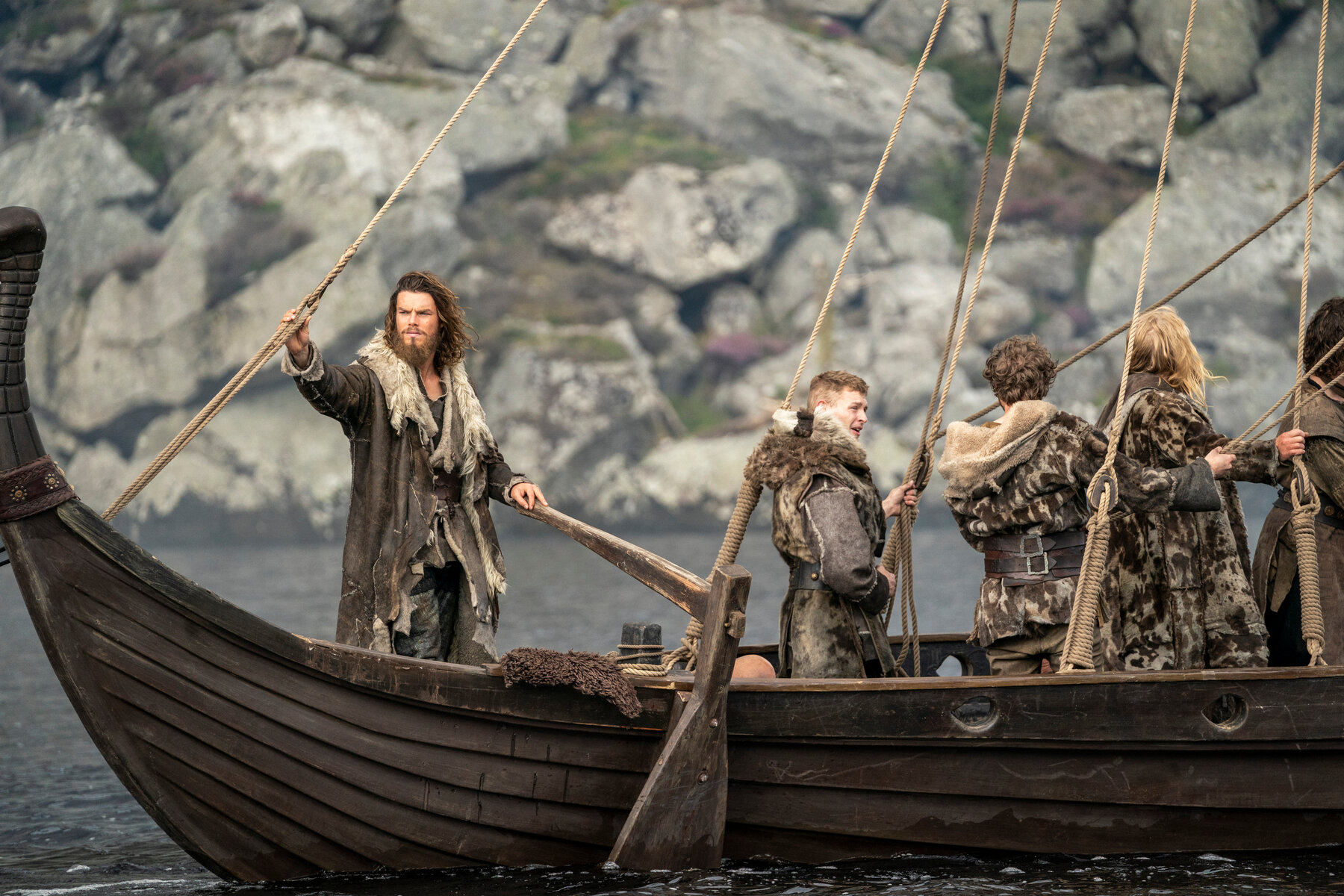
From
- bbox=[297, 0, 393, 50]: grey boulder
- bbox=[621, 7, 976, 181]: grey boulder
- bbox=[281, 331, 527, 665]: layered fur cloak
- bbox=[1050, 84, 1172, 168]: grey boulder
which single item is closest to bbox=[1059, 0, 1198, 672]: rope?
bbox=[281, 331, 527, 665]: layered fur cloak

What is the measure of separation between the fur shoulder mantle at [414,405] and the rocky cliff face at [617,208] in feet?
98.3

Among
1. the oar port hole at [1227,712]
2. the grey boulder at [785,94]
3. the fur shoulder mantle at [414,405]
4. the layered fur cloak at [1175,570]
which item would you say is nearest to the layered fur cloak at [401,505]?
the fur shoulder mantle at [414,405]

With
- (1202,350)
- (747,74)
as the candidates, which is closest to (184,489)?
(747,74)

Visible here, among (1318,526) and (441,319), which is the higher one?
(441,319)

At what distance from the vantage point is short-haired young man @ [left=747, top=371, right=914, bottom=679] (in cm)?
421

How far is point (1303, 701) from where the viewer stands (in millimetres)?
4219

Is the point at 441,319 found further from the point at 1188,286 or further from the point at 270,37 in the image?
the point at 270,37

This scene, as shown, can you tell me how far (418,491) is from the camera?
15.2 feet

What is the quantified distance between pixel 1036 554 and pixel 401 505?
222cm

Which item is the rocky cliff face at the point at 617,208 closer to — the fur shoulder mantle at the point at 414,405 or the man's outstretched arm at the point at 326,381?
the fur shoulder mantle at the point at 414,405

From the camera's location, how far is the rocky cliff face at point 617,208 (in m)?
35.9

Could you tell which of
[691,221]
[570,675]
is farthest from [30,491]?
[691,221]

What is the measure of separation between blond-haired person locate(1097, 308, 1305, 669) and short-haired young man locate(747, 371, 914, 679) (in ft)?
2.99

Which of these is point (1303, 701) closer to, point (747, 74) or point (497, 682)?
point (497, 682)
